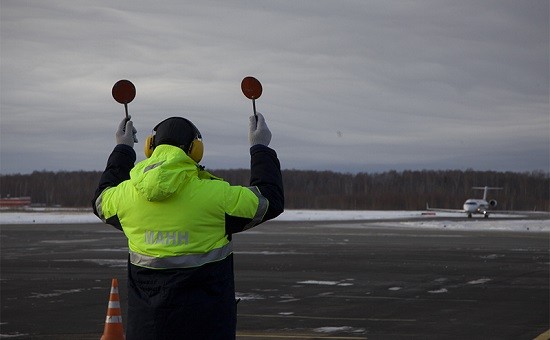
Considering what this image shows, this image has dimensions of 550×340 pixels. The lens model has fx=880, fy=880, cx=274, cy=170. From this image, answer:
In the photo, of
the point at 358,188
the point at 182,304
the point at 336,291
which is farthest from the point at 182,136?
the point at 358,188

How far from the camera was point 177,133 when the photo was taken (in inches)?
178

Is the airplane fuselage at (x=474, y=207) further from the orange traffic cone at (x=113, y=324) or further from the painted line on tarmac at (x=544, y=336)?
the orange traffic cone at (x=113, y=324)

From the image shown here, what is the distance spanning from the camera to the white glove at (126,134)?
16.4 ft

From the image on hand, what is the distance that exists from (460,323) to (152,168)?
926cm

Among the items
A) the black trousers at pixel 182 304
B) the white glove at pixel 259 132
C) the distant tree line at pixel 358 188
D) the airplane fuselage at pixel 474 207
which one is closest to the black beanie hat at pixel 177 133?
the white glove at pixel 259 132

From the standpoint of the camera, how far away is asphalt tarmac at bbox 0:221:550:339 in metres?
12.1

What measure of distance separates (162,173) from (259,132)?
640 mm

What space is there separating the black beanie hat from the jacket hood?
8 cm

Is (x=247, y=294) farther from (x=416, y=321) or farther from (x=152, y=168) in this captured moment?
(x=152, y=168)

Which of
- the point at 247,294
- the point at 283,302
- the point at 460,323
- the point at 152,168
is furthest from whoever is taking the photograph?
the point at 247,294

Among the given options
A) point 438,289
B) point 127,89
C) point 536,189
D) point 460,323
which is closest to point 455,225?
point 438,289

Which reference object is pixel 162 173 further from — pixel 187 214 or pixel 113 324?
pixel 113 324

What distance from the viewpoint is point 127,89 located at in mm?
4828

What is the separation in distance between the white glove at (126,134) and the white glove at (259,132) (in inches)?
29.5
